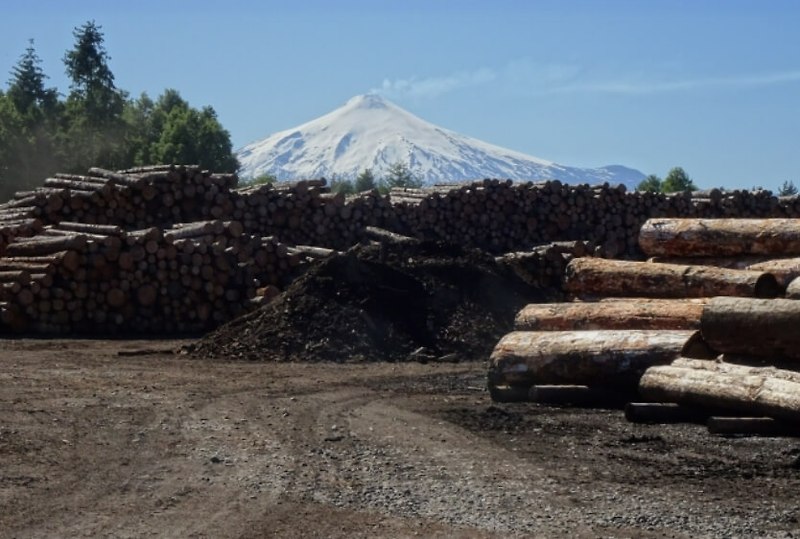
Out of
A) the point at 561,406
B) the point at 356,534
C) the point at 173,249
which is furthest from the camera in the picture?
the point at 173,249

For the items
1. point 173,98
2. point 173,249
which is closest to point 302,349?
point 173,249

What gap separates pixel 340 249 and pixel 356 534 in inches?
779

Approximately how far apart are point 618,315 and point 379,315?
18.3 feet

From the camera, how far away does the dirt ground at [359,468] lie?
8.02 m

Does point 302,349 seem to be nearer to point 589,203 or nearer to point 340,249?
point 340,249

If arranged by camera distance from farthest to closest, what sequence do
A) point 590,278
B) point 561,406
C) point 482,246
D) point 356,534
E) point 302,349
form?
point 482,246, point 302,349, point 590,278, point 561,406, point 356,534

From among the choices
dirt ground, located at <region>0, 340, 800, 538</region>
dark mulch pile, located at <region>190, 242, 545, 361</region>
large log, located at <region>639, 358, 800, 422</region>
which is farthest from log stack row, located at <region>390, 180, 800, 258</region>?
large log, located at <region>639, 358, 800, 422</region>

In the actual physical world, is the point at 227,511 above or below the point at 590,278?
below

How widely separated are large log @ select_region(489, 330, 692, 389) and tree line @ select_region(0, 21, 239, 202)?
153ft

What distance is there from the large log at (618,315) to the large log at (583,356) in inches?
27.5

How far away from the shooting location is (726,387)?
11578 mm

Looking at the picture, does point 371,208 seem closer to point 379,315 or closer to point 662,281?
point 379,315

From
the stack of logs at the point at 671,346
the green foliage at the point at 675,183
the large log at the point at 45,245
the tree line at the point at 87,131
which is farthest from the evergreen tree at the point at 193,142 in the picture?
the stack of logs at the point at 671,346

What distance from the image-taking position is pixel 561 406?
13047 mm
